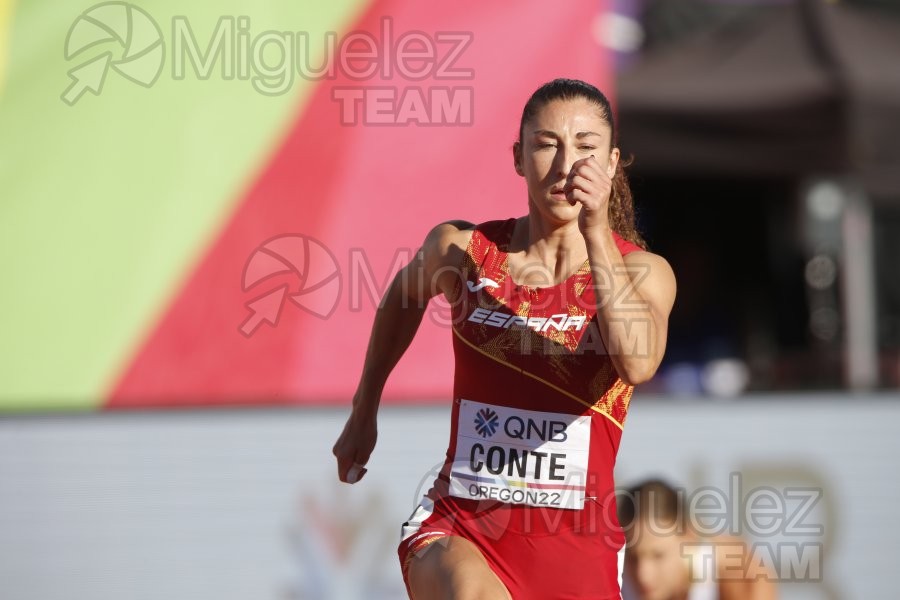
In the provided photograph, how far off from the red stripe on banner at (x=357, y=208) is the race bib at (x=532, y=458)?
256 centimetres

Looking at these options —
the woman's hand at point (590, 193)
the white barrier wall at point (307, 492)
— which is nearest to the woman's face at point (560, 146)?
the woman's hand at point (590, 193)

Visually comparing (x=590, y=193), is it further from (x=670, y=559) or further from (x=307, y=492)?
(x=307, y=492)

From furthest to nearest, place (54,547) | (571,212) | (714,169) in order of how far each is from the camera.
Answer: (714,169)
(54,547)
(571,212)

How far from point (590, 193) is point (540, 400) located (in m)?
0.52

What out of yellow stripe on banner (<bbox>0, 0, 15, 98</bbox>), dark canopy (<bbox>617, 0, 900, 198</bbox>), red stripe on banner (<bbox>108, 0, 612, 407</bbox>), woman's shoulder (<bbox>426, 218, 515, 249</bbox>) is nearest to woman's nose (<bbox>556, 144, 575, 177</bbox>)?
woman's shoulder (<bbox>426, 218, 515, 249</bbox>)

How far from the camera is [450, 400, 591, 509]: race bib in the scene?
2377 millimetres

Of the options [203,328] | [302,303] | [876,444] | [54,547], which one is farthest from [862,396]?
[54,547]

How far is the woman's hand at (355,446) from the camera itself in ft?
8.79

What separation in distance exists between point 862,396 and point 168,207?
337 centimetres

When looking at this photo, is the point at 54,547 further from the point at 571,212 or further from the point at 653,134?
the point at 653,134

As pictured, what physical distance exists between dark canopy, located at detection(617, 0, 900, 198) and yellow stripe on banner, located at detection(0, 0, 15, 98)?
3.08 m

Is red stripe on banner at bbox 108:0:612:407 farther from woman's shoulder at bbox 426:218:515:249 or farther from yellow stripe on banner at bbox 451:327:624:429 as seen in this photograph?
yellow stripe on banner at bbox 451:327:624:429

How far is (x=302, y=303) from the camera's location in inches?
195

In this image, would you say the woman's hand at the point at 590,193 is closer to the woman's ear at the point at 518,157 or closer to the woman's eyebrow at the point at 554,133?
the woman's eyebrow at the point at 554,133
